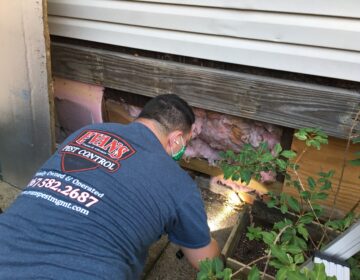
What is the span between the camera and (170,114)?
1.88 metres

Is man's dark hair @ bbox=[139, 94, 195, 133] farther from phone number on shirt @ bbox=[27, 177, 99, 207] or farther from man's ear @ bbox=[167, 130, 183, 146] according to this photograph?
phone number on shirt @ bbox=[27, 177, 99, 207]

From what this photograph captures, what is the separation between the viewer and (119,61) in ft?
8.62

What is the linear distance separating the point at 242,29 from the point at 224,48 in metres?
0.18

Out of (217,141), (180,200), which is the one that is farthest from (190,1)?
(180,200)

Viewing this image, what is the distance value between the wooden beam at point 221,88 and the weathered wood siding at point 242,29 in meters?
0.10

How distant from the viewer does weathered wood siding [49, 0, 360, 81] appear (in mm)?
1821

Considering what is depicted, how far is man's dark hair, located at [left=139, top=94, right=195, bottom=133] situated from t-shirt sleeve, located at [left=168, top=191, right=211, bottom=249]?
17.2 inches

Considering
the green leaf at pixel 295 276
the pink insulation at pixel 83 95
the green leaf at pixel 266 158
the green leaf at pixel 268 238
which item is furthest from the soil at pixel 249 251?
the pink insulation at pixel 83 95

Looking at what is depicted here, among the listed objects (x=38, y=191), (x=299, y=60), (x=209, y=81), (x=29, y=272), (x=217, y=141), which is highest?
(x=299, y=60)

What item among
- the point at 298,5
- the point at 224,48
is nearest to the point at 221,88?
the point at 224,48

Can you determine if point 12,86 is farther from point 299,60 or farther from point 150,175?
point 299,60

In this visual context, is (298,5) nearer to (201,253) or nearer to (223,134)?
(223,134)

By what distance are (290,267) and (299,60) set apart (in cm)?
136

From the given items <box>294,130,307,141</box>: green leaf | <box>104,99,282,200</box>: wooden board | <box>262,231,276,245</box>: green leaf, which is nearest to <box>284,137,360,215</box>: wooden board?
<box>104,99,282,200</box>: wooden board
